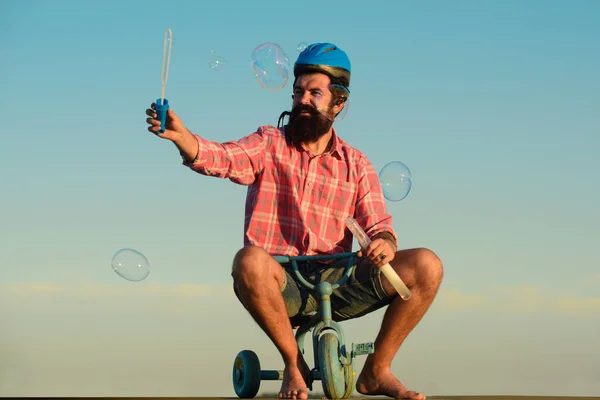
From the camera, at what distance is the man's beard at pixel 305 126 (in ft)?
17.9

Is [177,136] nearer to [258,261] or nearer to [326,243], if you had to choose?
[258,261]

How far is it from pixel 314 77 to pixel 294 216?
84cm

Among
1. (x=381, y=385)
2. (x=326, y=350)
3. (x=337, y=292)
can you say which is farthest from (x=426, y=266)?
(x=326, y=350)

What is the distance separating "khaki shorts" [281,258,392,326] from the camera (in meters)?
5.26

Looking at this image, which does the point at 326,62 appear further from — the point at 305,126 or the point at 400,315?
the point at 400,315

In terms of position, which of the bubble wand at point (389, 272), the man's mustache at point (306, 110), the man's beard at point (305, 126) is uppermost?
the man's mustache at point (306, 110)

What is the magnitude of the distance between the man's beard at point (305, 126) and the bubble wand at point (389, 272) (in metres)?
0.66

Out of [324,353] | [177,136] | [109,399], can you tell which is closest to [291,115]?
[177,136]

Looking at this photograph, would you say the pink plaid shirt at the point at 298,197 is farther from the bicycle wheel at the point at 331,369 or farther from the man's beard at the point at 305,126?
the bicycle wheel at the point at 331,369

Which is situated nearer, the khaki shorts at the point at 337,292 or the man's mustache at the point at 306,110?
the khaki shorts at the point at 337,292

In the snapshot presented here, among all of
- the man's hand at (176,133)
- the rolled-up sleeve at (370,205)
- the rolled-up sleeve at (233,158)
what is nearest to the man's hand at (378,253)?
the rolled-up sleeve at (370,205)

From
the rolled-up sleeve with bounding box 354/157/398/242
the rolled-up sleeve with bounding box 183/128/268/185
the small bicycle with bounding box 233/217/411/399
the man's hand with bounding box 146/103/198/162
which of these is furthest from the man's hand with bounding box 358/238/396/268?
the man's hand with bounding box 146/103/198/162

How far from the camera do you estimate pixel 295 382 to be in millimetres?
4902

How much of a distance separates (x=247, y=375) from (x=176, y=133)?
1.41 meters
